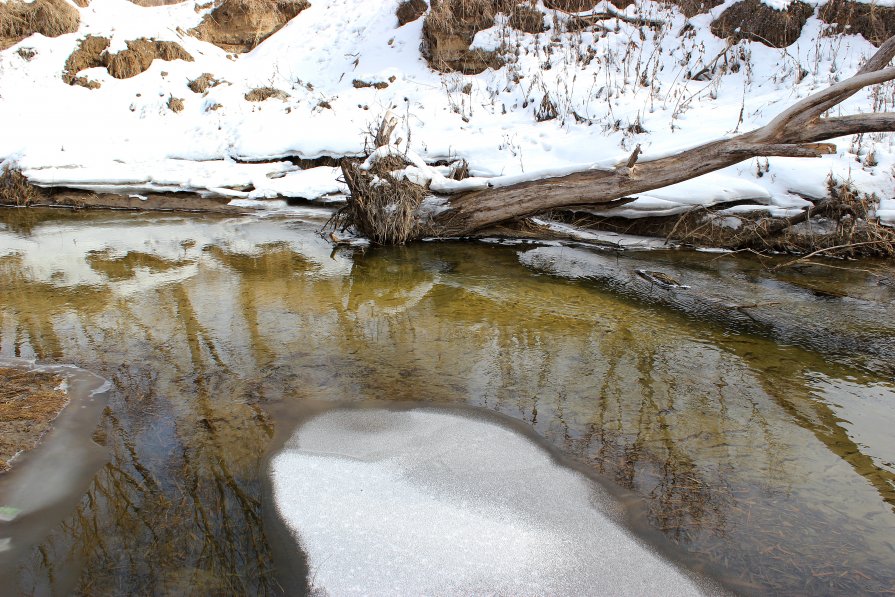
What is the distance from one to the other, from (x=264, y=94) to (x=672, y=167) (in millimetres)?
9805

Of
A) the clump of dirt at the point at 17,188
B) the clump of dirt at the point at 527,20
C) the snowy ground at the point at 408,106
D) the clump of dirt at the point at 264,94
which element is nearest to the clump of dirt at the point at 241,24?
the snowy ground at the point at 408,106

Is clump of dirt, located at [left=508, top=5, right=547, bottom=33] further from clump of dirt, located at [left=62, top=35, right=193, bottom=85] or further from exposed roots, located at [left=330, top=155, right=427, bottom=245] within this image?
clump of dirt, located at [left=62, top=35, right=193, bottom=85]

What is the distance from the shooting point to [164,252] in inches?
283

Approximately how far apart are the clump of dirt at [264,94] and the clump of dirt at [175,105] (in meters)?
1.44

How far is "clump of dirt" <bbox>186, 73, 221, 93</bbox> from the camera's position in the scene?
1370 centimetres

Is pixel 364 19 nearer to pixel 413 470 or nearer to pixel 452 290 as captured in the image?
pixel 452 290

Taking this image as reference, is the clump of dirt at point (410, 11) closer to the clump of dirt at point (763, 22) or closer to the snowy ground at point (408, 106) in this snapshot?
the snowy ground at point (408, 106)

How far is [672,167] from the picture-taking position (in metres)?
6.33

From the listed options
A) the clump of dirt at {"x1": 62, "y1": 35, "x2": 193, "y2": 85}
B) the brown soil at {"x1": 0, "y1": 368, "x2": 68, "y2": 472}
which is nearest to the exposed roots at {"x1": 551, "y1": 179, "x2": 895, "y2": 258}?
the brown soil at {"x1": 0, "y1": 368, "x2": 68, "y2": 472}

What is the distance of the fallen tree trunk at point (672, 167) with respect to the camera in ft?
17.8

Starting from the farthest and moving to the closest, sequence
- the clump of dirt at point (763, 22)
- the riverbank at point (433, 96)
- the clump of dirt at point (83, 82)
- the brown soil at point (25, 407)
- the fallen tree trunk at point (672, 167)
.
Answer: the clump of dirt at point (83, 82), the clump of dirt at point (763, 22), the riverbank at point (433, 96), the fallen tree trunk at point (672, 167), the brown soil at point (25, 407)

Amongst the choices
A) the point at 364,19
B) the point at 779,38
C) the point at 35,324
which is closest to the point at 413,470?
the point at 35,324

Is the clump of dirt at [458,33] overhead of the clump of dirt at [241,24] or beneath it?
beneath

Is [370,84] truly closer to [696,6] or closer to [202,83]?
[202,83]
